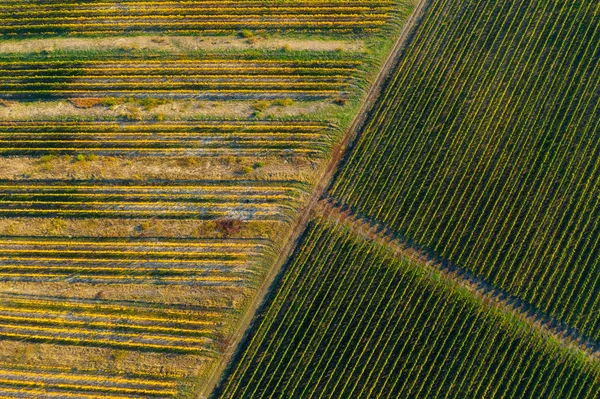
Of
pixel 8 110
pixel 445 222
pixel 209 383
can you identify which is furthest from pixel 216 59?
pixel 209 383

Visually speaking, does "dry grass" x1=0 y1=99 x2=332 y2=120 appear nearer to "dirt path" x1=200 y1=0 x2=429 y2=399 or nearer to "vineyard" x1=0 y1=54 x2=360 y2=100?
"vineyard" x1=0 y1=54 x2=360 y2=100

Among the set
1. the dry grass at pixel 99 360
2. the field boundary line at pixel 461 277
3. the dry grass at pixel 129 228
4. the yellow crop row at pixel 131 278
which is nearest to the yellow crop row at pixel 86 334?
the dry grass at pixel 99 360

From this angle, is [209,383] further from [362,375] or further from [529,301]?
[529,301]

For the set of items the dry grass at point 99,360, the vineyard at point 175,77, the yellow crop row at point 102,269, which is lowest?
the dry grass at point 99,360

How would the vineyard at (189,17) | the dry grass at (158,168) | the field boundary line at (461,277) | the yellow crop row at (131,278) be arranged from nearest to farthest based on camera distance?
1. the field boundary line at (461,277)
2. the yellow crop row at (131,278)
3. the dry grass at (158,168)
4. the vineyard at (189,17)

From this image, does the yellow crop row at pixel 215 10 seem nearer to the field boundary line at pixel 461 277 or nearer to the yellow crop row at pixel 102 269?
the field boundary line at pixel 461 277

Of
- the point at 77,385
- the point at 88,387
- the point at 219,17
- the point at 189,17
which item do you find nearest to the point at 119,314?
the point at 88,387

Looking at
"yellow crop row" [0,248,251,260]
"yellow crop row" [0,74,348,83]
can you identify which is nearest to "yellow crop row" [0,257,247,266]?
"yellow crop row" [0,248,251,260]

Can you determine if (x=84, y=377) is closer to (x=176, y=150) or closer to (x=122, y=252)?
(x=122, y=252)
